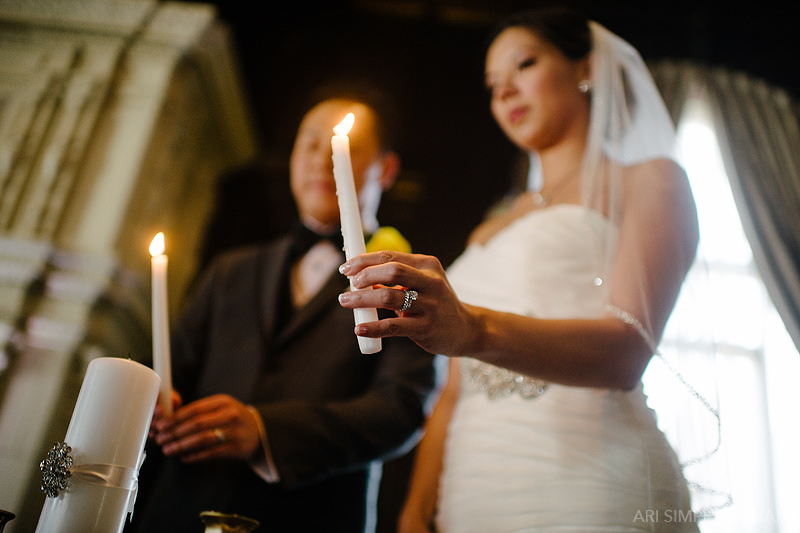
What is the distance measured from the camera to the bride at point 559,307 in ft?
2.31

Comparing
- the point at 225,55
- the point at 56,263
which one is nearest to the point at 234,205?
the point at 225,55

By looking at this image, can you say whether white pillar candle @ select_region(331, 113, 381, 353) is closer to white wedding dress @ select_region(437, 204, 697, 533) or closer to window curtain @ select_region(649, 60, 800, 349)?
Result: white wedding dress @ select_region(437, 204, 697, 533)

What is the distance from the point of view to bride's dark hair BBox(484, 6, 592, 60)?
1.27m

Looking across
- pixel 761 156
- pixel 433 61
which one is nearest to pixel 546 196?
pixel 761 156

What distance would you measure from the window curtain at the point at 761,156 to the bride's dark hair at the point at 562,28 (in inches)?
40.6

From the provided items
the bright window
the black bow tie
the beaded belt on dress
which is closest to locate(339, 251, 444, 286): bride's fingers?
the beaded belt on dress

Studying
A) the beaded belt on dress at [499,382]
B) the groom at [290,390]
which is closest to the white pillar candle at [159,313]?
the groom at [290,390]

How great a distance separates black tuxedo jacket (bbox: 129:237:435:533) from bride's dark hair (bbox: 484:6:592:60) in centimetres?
76

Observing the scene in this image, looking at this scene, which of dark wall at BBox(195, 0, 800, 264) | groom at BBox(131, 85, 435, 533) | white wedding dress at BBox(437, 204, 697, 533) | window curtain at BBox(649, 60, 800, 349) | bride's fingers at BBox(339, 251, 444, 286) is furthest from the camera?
dark wall at BBox(195, 0, 800, 264)

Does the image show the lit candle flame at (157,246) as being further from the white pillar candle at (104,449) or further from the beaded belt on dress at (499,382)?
the beaded belt on dress at (499,382)

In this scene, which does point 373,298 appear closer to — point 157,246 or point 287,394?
point 157,246

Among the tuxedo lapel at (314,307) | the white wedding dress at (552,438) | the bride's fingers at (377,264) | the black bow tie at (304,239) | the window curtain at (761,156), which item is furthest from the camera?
the window curtain at (761,156)

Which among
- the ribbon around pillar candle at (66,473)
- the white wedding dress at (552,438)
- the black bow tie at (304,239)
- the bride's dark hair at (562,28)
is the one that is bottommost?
the ribbon around pillar candle at (66,473)

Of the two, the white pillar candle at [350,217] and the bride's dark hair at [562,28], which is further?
the bride's dark hair at [562,28]
